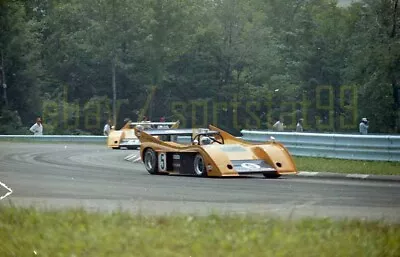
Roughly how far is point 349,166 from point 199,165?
3.73 meters

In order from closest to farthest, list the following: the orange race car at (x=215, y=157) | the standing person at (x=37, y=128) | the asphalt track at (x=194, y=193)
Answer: the asphalt track at (x=194, y=193)
the orange race car at (x=215, y=157)
the standing person at (x=37, y=128)

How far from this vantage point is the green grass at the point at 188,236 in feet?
24.8

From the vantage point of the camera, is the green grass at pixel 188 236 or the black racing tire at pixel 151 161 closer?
the green grass at pixel 188 236

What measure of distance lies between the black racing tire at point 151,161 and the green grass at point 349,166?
3.03 metres

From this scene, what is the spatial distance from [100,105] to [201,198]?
36.3 meters

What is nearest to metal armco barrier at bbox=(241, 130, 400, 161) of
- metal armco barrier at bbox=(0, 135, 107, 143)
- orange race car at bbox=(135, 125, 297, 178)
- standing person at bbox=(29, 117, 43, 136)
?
orange race car at bbox=(135, 125, 297, 178)

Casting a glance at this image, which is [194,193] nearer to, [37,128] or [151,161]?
[151,161]

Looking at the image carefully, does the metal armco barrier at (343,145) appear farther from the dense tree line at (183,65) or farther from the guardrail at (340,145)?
the dense tree line at (183,65)

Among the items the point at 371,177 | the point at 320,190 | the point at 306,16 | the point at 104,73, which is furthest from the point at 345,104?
the point at 320,190

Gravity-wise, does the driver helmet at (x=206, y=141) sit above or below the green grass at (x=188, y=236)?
above

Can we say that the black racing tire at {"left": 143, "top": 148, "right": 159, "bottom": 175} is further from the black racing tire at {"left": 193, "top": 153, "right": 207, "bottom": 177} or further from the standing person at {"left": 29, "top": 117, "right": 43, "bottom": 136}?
the standing person at {"left": 29, "top": 117, "right": 43, "bottom": 136}

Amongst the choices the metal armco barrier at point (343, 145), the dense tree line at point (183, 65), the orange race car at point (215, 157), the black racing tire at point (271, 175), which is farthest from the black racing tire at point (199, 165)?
the dense tree line at point (183, 65)

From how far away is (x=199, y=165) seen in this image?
18.4 m

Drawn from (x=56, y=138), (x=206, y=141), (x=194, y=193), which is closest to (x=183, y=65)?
(x=56, y=138)
